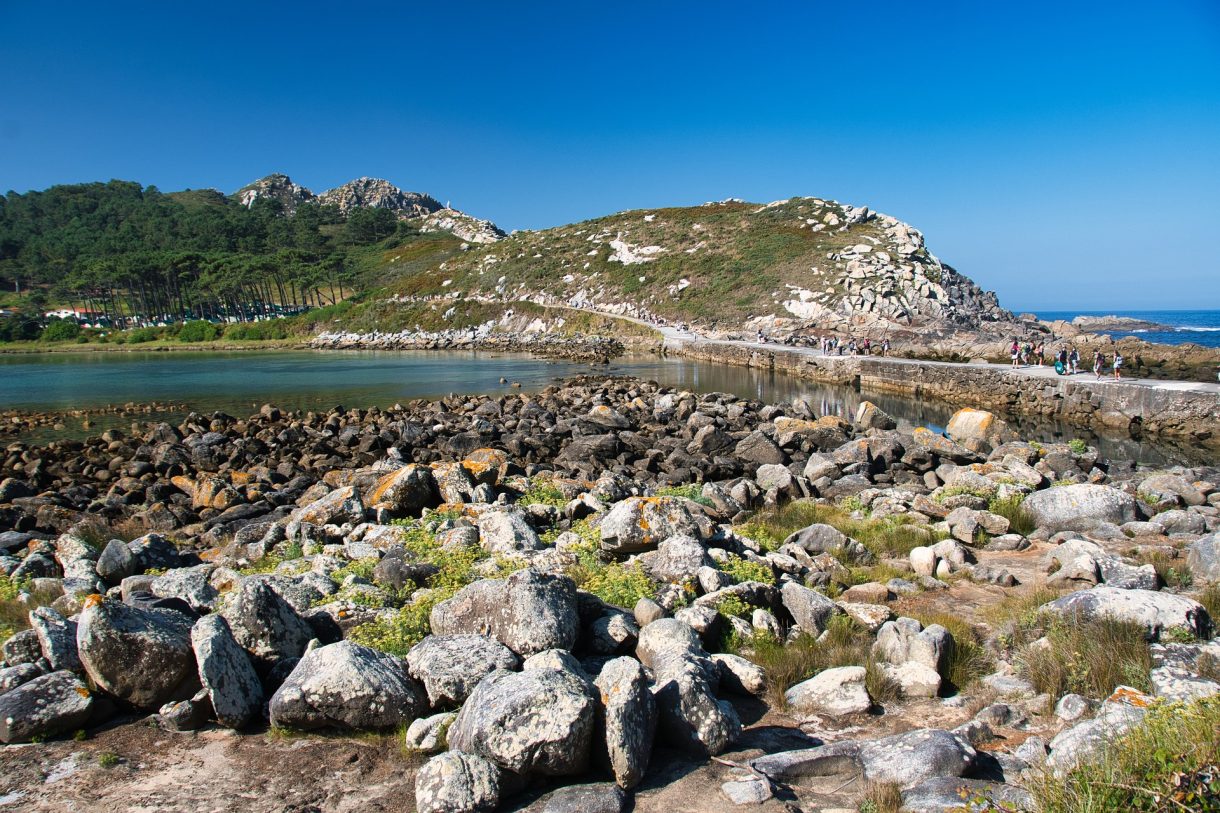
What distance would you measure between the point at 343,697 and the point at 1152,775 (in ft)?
15.3

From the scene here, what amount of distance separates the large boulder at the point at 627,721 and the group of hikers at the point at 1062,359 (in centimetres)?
3030

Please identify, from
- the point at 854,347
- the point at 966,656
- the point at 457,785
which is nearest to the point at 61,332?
the point at 854,347

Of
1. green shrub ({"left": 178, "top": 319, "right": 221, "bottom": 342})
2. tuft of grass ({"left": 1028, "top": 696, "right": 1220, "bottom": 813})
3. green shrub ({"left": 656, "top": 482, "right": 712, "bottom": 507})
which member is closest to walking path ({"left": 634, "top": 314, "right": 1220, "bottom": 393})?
green shrub ({"left": 656, "top": 482, "right": 712, "bottom": 507})

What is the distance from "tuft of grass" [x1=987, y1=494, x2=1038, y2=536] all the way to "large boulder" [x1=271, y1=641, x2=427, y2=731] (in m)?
9.46

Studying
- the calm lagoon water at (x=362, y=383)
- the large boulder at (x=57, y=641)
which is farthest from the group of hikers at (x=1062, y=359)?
the large boulder at (x=57, y=641)

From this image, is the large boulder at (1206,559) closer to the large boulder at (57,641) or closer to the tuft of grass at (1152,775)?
the tuft of grass at (1152,775)

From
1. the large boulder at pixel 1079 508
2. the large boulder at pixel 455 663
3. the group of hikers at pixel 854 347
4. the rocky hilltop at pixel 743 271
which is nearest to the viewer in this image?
the large boulder at pixel 455 663

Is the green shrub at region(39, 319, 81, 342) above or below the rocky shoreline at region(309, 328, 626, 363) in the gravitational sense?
above

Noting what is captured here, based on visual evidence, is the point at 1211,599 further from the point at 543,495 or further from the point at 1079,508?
the point at 543,495

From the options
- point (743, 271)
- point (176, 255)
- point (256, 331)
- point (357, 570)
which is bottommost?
point (357, 570)

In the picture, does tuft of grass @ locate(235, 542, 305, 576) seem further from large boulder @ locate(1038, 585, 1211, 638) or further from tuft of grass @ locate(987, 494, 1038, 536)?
tuft of grass @ locate(987, 494, 1038, 536)

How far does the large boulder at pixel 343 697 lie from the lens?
4.93 m

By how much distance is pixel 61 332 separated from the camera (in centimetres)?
9700

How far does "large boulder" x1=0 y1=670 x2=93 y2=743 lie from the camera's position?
15.6ft
